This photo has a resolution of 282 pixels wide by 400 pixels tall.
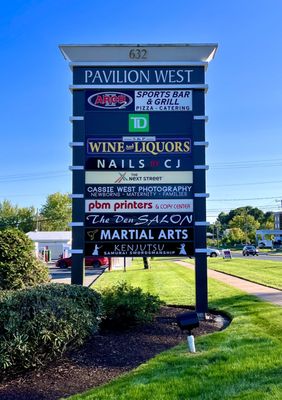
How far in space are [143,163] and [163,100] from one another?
1.33 meters

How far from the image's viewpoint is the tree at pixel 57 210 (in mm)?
82750

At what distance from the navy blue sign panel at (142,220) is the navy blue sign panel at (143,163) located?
885 mm

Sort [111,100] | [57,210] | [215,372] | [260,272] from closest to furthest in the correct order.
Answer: [215,372], [111,100], [260,272], [57,210]

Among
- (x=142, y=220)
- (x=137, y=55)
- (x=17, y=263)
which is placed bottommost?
(x=17, y=263)

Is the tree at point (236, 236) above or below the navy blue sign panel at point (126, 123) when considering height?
below

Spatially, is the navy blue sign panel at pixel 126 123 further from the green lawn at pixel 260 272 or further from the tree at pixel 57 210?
the tree at pixel 57 210

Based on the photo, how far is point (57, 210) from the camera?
8306cm

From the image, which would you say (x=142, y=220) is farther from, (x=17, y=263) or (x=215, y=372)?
(x=215, y=372)

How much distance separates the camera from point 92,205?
858 centimetres

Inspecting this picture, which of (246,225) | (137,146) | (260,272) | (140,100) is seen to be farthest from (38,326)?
(246,225)

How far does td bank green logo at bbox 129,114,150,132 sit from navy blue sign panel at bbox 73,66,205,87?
0.71 meters

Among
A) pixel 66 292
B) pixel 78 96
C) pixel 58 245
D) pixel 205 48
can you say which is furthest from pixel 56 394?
pixel 58 245

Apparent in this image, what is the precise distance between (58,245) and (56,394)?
55.0 m

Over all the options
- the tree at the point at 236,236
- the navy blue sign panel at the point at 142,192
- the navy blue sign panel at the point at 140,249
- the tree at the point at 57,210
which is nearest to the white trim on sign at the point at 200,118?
the navy blue sign panel at the point at 142,192
